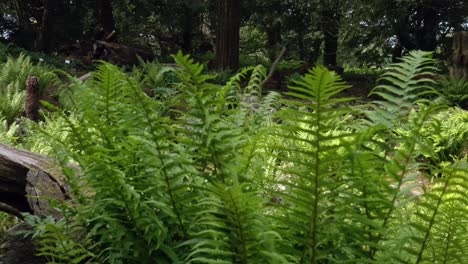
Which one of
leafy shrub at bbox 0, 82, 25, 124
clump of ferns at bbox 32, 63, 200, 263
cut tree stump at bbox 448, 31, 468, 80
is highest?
clump of ferns at bbox 32, 63, 200, 263

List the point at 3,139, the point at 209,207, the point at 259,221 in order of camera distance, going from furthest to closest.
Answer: the point at 3,139, the point at 209,207, the point at 259,221

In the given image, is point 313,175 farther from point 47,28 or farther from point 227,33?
point 47,28

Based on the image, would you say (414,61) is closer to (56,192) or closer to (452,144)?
(56,192)

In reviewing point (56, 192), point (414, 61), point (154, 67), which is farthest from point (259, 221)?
point (154, 67)

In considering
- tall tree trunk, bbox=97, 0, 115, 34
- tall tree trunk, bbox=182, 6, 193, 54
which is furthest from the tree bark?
tall tree trunk, bbox=97, 0, 115, 34

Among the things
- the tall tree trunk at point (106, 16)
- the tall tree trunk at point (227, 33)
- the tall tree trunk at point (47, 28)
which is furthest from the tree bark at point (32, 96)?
the tall tree trunk at point (106, 16)

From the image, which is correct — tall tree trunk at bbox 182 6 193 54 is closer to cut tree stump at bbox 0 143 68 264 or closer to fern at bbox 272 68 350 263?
cut tree stump at bbox 0 143 68 264

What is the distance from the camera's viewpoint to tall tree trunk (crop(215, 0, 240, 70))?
1228cm

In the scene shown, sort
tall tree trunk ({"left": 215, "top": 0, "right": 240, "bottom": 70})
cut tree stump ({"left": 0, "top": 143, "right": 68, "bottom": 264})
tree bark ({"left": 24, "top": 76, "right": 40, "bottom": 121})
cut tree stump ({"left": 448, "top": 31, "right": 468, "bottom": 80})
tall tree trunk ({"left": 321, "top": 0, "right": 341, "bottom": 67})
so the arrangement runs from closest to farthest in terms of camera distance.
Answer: cut tree stump ({"left": 0, "top": 143, "right": 68, "bottom": 264}) → tree bark ({"left": 24, "top": 76, "right": 40, "bottom": 121}) → cut tree stump ({"left": 448, "top": 31, "right": 468, "bottom": 80}) → tall tree trunk ({"left": 215, "top": 0, "right": 240, "bottom": 70}) → tall tree trunk ({"left": 321, "top": 0, "right": 341, "bottom": 67})

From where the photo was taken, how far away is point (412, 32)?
13.6 m

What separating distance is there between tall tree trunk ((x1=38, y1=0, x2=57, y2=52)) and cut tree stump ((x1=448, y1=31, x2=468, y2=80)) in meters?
11.4

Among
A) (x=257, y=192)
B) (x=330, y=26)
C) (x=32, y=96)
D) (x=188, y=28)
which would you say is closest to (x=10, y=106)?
(x=32, y=96)

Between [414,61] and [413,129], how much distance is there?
43cm

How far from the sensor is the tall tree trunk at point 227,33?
12281mm
